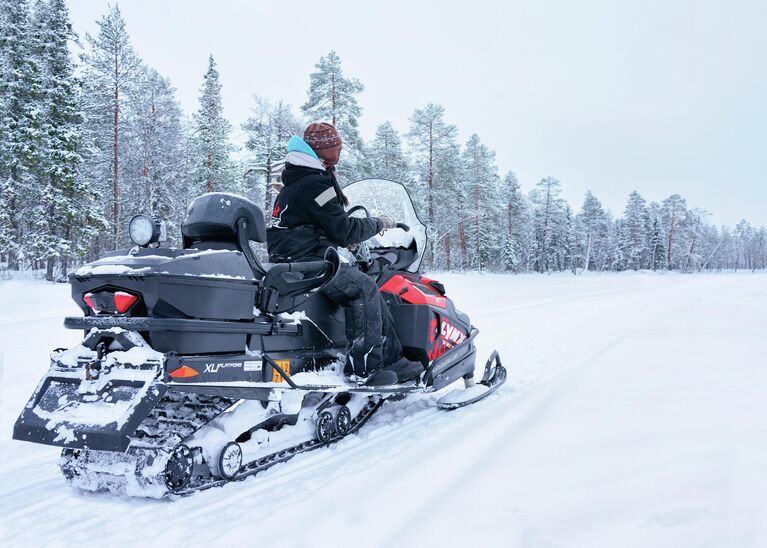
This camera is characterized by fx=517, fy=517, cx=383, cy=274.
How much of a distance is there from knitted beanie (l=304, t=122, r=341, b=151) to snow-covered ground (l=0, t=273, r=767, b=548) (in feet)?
6.68

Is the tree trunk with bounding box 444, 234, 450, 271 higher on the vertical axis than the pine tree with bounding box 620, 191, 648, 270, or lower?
lower

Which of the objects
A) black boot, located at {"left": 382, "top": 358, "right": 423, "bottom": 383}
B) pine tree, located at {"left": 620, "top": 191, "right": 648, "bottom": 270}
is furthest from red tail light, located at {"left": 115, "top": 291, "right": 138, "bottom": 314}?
pine tree, located at {"left": 620, "top": 191, "right": 648, "bottom": 270}

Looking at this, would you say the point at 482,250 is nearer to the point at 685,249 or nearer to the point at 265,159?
the point at 265,159

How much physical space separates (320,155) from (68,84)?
2262cm

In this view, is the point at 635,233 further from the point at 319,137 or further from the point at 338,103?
the point at 319,137

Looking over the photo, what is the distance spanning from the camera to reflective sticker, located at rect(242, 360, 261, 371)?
2803 mm

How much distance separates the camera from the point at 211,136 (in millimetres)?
25031

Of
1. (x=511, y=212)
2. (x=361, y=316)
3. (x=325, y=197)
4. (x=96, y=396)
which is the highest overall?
(x=511, y=212)

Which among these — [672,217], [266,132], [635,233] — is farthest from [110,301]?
[672,217]

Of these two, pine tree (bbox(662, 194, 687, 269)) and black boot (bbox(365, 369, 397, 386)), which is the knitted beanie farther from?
pine tree (bbox(662, 194, 687, 269))

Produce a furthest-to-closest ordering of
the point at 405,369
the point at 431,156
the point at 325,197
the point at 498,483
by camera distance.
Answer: the point at 431,156, the point at 405,369, the point at 325,197, the point at 498,483

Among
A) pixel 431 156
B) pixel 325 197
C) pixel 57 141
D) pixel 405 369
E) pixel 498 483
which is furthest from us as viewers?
pixel 431 156

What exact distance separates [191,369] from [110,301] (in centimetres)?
52

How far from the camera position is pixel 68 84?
69.7 ft
